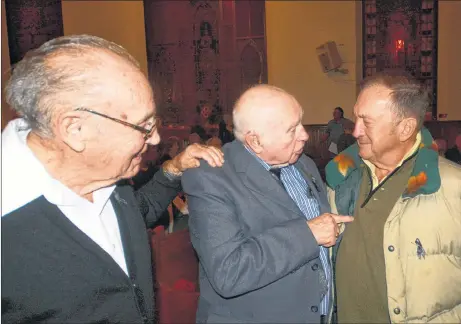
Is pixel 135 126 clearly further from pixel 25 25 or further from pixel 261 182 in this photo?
pixel 25 25

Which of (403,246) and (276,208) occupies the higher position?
(276,208)

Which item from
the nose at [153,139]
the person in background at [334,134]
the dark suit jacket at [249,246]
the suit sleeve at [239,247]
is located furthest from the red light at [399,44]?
the nose at [153,139]

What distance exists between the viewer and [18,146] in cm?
109

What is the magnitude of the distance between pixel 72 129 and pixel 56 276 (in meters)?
0.37

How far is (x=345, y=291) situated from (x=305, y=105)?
7512 millimetres

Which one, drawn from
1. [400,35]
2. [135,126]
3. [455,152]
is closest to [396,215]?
[135,126]

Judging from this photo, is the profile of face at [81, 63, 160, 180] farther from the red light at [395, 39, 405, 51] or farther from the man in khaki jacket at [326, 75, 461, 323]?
the red light at [395, 39, 405, 51]

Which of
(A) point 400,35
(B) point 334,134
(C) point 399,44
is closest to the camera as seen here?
(B) point 334,134

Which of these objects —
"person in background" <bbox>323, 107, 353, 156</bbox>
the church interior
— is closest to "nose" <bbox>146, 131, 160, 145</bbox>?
"person in background" <bbox>323, 107, 353, 156</bbox>

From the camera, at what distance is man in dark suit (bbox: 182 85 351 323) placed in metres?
1.49

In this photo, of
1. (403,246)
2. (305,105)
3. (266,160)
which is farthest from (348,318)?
(305,105)

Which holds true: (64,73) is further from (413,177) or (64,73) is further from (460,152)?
(460,152)

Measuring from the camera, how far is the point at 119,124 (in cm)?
114

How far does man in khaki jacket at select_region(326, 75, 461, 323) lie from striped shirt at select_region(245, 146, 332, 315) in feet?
0.52
